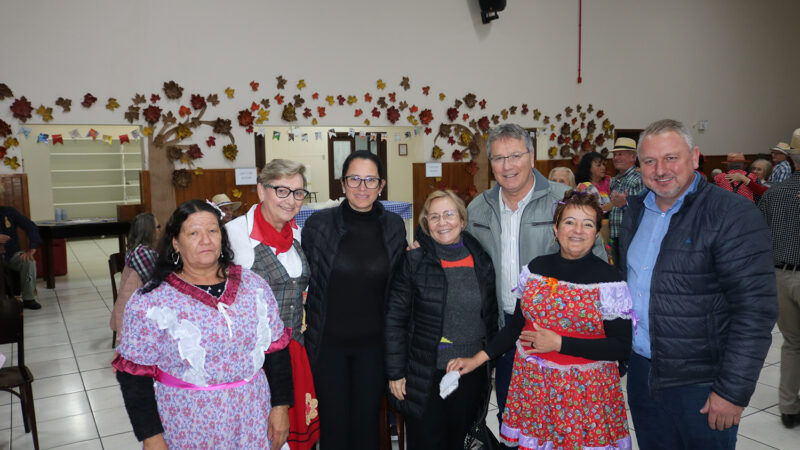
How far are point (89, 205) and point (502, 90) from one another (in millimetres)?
10375

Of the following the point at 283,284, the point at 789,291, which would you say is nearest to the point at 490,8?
the point at 789,291

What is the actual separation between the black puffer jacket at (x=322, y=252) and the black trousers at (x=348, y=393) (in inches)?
4.0

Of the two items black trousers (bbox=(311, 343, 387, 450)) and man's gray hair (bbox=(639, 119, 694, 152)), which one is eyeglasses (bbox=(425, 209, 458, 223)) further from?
man's gray hair (bbox=(639, 119, 694, 152))

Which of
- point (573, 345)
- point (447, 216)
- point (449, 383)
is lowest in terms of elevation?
point (449, 383)

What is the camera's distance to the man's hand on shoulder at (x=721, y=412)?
1833 millimetres

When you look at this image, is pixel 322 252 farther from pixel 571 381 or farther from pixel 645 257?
pixel 645 257

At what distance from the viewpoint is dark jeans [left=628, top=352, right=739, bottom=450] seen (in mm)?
1938

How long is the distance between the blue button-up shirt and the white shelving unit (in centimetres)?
1258

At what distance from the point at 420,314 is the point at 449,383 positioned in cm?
32

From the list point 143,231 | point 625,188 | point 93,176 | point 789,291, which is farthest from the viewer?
point 93,176

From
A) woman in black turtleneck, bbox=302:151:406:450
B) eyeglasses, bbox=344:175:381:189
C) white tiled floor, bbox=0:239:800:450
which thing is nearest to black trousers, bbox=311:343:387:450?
woman in black turtleneck, bbox=302:151:406:450

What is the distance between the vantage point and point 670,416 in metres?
2.04

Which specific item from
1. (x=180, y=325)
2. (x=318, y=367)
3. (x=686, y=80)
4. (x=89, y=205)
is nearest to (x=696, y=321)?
(x=318, y=367)

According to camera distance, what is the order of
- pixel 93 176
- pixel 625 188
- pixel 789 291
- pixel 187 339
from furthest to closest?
pixel 93 176 < pixel 625 188 < pixel 789 291 < pixel 187 339
